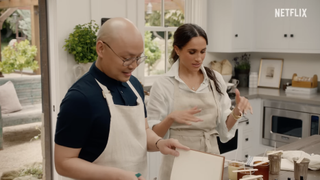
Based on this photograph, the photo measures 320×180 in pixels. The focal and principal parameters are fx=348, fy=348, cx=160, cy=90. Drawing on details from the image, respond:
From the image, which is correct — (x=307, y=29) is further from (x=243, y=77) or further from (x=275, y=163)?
(x=275, y=163)

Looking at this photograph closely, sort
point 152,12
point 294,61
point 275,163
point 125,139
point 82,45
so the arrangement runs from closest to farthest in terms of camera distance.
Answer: point 125,139 → point 275,163 → point 82,45 → point 152,12 → point 294,61

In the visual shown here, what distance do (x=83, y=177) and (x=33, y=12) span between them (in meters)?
3.90

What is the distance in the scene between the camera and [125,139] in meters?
1.46

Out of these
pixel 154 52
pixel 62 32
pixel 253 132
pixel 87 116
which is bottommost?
pixel 253 132

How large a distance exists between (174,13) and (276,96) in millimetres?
1620

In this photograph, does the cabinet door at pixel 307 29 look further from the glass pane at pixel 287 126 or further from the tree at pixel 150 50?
the tree at pixel 150 50

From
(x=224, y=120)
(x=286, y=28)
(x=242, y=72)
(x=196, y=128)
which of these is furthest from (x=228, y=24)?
(x=196, y=128)

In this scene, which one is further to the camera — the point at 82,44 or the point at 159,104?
the point at 82,44

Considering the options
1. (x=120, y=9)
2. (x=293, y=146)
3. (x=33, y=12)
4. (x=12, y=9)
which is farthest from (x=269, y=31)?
(x=12, y=9)

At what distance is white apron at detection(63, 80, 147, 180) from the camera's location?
1403mm

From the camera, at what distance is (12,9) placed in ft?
15.4

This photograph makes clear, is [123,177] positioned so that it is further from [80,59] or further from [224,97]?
[80,59]

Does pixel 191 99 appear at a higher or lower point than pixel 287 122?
higher

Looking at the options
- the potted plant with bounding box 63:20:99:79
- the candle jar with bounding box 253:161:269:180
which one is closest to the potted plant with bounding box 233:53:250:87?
the potted plant with bounding box 63:20:99:79
